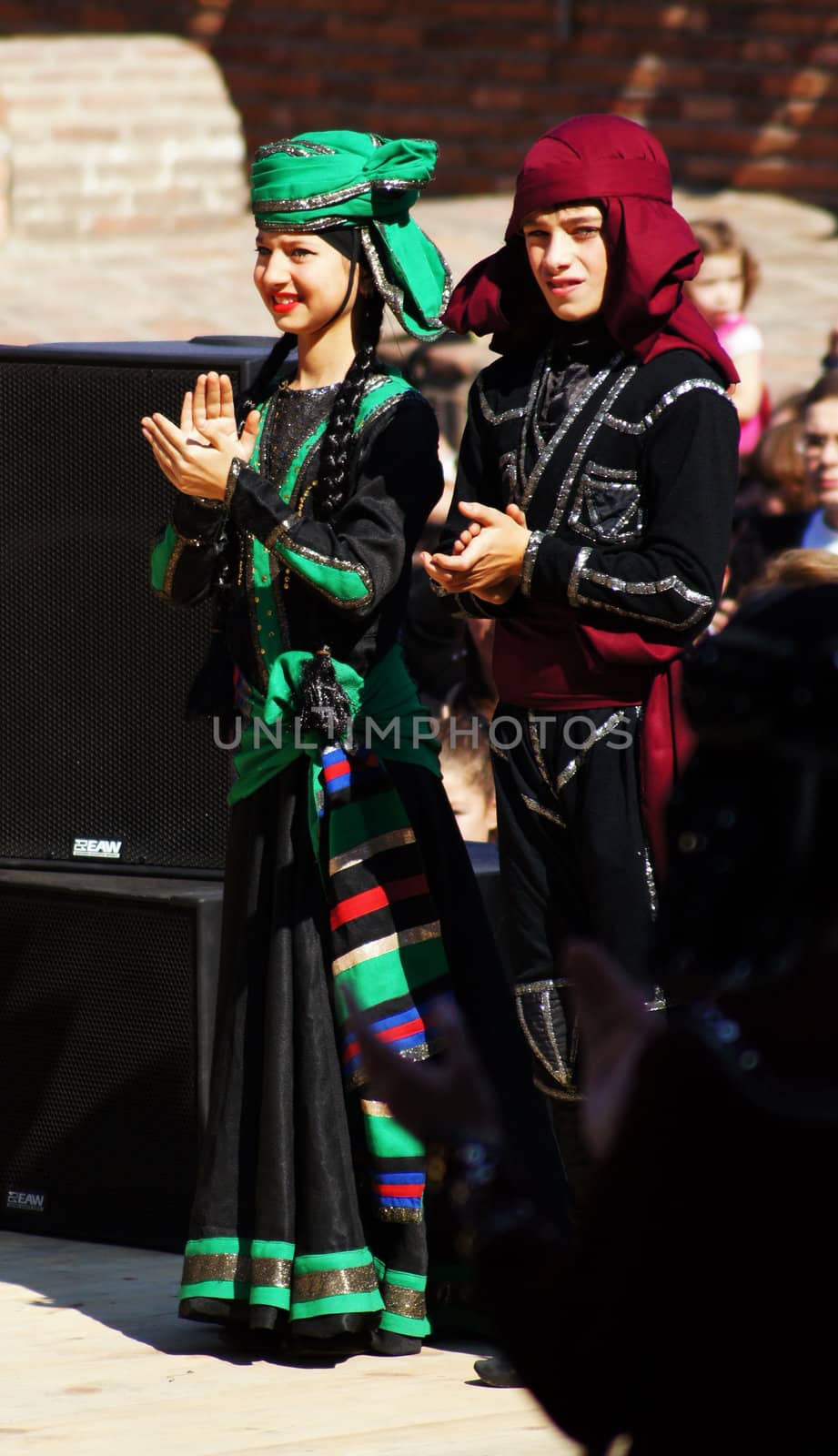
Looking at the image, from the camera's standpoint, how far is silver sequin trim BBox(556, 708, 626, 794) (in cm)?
350

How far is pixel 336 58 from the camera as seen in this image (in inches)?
461

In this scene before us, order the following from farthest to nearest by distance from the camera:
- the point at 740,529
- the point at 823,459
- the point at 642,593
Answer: the point at 740,529 < the point at 823,459 < the point at 642,593

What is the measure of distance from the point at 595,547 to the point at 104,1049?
5.19 feet

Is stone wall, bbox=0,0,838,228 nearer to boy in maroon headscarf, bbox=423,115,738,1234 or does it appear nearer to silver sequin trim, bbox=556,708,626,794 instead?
boy in maroon headscarf, bbox=423,115,738,1234

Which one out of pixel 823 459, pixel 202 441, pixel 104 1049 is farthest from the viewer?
pixel 823 459

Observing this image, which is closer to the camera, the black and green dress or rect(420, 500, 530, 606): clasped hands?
rect(420, 500, 530, 606): clasped hands

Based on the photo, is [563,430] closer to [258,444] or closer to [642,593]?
[642,593]

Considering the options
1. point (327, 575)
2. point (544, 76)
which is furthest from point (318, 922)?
point (544, 76)

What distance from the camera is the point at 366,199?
3727 mm

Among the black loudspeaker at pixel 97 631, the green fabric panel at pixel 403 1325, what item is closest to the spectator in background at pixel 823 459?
the black loudspeaker at pixel 97 631

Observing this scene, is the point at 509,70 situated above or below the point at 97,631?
above

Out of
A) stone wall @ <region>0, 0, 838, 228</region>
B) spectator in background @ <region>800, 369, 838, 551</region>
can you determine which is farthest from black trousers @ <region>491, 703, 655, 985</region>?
stone wall @ <region>0, 0, 838, 228</region>

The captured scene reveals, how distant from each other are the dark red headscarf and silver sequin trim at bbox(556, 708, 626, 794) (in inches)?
22.1

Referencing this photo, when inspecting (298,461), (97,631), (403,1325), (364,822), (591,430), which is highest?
(591,430)
